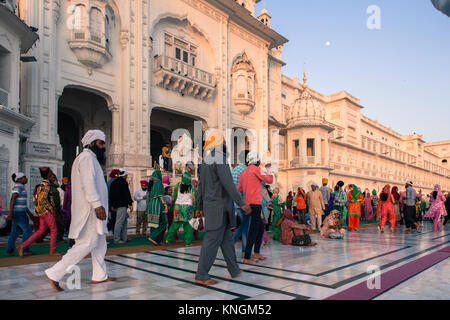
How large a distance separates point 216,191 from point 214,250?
0.69 metres

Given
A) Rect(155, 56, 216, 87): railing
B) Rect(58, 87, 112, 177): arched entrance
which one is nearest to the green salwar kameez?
Rect(155, 56, 216, 87): railing

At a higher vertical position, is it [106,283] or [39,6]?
[39,6]

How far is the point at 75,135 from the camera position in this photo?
20406 mm

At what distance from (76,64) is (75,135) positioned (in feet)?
25.6

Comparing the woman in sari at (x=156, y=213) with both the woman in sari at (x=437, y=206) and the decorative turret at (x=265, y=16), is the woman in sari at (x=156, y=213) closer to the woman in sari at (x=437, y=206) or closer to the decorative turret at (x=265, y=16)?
the woman in sari at (x=437, y=206)

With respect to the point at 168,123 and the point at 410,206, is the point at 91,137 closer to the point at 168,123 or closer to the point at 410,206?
the point at 410,206

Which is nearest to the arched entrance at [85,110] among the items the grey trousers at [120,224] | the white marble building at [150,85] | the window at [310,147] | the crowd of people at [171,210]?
the white marble building at [150,85]

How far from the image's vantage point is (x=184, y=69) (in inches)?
686

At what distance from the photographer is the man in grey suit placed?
3811 mm

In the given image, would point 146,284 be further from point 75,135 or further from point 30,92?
point 75,135

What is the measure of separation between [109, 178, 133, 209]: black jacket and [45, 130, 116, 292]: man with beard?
383cm

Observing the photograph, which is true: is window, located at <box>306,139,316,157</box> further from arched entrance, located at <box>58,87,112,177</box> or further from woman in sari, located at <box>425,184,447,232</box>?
woman in sari, located at <box>425,184,447,232</box>

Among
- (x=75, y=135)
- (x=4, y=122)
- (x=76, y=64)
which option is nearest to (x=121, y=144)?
(x=76, y=64)

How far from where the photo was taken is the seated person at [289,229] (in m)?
7.22
